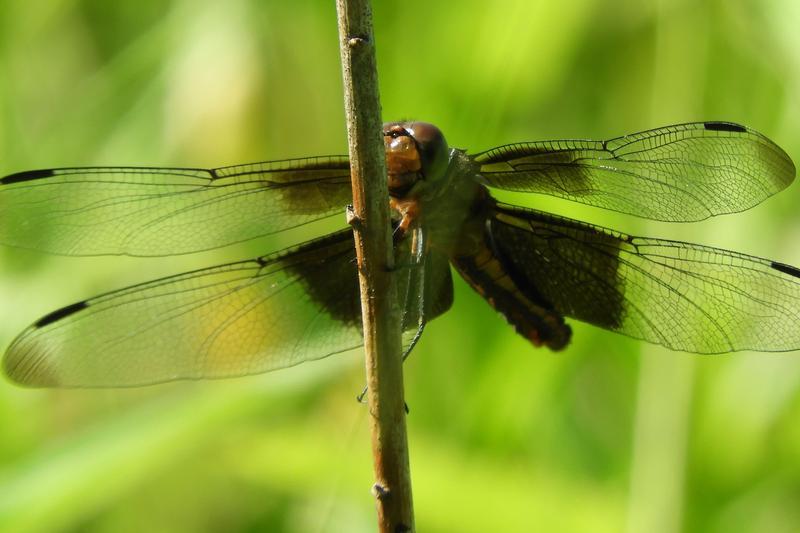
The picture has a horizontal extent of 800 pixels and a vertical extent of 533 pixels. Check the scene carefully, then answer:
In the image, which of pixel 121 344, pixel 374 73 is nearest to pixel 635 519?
pixel 121 344

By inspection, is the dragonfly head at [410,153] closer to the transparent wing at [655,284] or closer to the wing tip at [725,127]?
the transparent wing at [655,284]

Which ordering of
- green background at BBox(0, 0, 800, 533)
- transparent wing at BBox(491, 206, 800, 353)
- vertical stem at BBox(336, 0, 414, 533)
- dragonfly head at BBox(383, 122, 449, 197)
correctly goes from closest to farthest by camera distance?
vertical stem at BBox(336, 0, 414, 533)
dragonfly head at BBox(383, 122, 449, 197)
transparent wing at BBox(491, 206, 800, 353)
green background at BBox(0, 0, 800, 533)

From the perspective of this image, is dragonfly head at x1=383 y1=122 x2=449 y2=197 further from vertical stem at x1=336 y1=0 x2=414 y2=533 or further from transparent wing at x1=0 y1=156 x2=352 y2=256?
vertical stem at x1=336 y1=0 x2=414 y2=533

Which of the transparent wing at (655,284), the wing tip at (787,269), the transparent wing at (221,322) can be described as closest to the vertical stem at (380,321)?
the transparent wing at (221,322)

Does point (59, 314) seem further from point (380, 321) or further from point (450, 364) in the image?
point (450, 364)

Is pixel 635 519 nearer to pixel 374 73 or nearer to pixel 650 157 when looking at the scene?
pixel 650 157

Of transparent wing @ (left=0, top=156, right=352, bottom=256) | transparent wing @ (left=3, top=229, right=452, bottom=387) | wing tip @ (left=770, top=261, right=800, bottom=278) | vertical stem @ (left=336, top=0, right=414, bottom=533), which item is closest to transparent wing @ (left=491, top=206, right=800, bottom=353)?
wing tip @ (left=770, top=261, right=800, bottom=278)
